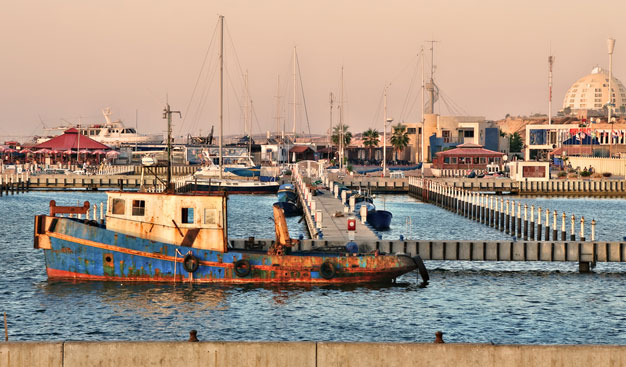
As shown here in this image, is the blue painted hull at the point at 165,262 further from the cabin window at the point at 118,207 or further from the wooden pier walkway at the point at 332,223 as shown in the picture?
the wooden pier walkway at the point at 332,223

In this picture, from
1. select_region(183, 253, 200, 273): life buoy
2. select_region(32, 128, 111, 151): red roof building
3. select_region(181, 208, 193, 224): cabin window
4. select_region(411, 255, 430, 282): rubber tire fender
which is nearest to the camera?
select_region(183, 253, 200, 273): life buoy

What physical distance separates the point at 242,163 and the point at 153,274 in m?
96.0

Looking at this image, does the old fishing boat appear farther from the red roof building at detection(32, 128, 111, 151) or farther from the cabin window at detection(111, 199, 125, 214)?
the red roof building at detection(32, 128, 111, 151)

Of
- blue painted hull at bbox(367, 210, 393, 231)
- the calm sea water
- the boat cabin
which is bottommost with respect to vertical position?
the calm sea water

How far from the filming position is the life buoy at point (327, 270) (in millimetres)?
37219

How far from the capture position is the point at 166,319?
105ft

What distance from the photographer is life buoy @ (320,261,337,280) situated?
3722 centimetres

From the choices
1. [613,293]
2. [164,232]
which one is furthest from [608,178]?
[164,232]

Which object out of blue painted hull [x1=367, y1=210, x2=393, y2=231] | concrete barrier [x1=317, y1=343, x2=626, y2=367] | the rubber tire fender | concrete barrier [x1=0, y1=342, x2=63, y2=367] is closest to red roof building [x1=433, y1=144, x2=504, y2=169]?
blue painted hull [x1=367, y1=210, x2=393, y2=231]

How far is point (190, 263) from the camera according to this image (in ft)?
120

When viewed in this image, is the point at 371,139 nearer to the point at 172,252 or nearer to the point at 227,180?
the point at 227,180

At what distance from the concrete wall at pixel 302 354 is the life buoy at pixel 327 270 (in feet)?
61.8

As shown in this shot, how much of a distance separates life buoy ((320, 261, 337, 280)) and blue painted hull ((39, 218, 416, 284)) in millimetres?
94

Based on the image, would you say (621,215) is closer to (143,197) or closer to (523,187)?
(523,187)
